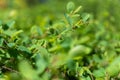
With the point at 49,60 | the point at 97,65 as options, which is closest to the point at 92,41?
the point at 97,65

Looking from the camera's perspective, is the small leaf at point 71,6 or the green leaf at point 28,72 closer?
the green leaf at point 28,72

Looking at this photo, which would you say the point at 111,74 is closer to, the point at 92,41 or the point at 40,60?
the point at 40,60

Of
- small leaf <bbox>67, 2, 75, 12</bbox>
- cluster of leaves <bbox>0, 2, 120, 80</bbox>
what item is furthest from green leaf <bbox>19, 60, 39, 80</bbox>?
small leaf <bbox>67, 2, 75, 12</bbox>

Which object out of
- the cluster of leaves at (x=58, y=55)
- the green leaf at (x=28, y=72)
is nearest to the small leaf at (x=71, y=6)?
the cluster of leaves at (x=58, y=55)

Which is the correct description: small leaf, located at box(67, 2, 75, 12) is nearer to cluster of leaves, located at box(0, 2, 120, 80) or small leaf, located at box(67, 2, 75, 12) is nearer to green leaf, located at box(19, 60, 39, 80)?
cluster of leaves, located at box(0, 2, 120, 80)

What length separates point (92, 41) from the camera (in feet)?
7.21

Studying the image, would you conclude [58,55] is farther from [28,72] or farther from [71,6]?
[71,6]

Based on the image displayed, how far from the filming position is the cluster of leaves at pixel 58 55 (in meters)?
0.91

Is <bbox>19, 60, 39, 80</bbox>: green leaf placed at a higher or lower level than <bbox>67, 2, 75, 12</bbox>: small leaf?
lower

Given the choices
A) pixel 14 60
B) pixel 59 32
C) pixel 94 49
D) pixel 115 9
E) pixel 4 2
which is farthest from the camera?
pixel 4 2

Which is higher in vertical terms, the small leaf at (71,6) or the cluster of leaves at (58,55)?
the small leaf at (71,6)

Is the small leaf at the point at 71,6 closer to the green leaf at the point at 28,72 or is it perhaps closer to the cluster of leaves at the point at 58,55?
the cluster of leaves at the point at 58,55

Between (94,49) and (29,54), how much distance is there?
711 mm

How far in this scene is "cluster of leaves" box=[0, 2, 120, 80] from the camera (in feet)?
2.99
